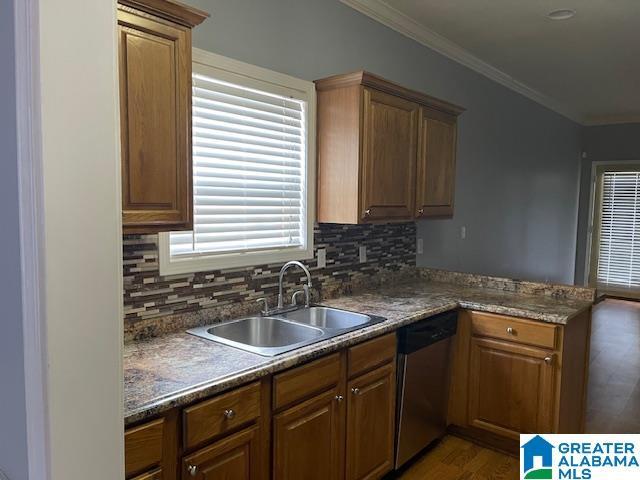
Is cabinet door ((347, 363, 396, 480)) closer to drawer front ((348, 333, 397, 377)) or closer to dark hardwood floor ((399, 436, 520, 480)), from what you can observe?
drawer front ((348, 333, 397, 377))

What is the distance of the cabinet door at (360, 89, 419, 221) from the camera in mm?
2631

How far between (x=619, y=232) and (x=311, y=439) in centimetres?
733

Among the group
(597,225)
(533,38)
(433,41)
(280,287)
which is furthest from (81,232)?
(597,225)

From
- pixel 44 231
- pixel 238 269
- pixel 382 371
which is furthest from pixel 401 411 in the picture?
pixel 44 231

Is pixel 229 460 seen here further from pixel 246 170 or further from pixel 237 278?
pixel 246 170

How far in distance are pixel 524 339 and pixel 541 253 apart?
3819 millimetres

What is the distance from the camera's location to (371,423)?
90.8 inches

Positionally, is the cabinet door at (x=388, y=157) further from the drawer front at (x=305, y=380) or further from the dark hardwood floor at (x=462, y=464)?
the dark hardwood floor at (x=462, y=464)

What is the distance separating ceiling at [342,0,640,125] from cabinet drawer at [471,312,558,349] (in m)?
2.02

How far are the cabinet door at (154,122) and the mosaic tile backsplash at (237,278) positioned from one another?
1.16 ft

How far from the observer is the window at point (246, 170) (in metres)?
2.21

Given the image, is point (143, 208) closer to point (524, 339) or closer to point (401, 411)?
point (401, 411)

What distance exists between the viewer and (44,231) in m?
0.90

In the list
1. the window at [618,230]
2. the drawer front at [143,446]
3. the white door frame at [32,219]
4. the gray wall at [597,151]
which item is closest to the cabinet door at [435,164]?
the drawer front at [143,446]
